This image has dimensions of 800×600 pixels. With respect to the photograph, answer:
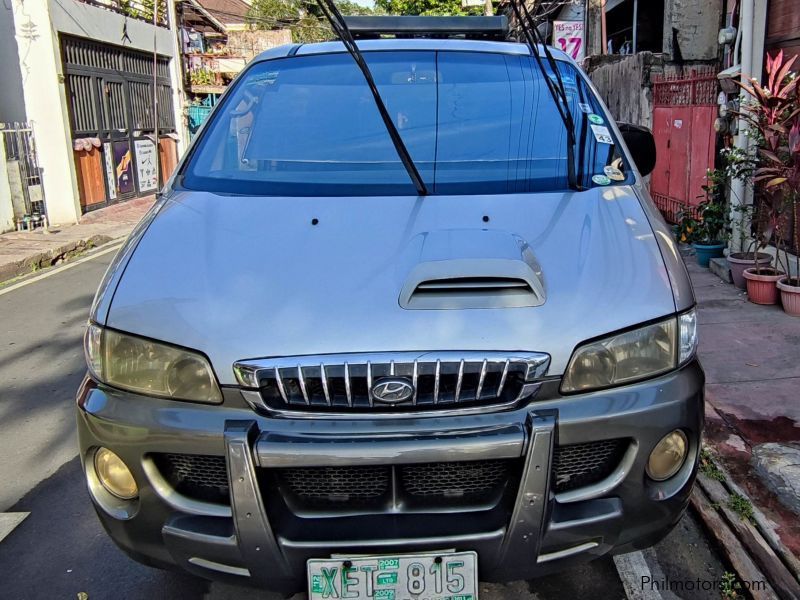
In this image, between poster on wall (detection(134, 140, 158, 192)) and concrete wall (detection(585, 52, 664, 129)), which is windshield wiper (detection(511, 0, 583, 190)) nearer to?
concrete wall (detection(585, 52, 664, 129))

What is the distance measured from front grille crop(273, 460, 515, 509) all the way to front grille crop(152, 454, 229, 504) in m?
0.17

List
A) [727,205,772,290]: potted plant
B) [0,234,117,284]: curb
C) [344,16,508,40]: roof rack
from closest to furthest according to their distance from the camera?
[344,16,508,40]: roof rack, [727,205,772,290]: potted plant, [0,234,117,284]: curb

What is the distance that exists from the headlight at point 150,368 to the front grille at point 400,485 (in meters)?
0.33

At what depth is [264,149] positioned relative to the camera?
299cm

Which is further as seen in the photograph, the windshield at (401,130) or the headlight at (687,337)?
the windshield at (401,130)

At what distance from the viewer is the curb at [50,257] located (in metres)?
9.04

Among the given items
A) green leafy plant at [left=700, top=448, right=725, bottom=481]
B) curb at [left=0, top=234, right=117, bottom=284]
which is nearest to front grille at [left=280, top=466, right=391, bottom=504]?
green leafy plant at [left=700, top=448, right=725, bottom=481]

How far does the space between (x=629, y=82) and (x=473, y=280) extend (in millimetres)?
9920

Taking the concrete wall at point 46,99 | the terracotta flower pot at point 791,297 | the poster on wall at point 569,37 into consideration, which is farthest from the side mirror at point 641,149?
the poster on wall at point 569,37

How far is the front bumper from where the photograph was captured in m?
1.81

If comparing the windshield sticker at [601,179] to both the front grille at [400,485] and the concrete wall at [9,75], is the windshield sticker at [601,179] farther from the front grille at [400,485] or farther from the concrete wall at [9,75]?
the concrete wall at [9,75]

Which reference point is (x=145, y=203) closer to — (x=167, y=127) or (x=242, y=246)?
(x=167, y=127)

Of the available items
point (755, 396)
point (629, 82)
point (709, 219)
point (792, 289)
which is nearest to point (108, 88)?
point (629, 82)

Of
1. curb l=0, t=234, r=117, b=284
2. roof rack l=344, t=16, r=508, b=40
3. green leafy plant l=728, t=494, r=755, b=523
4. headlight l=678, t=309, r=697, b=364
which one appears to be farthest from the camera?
curb l=0, t=234, r=117, b=284
